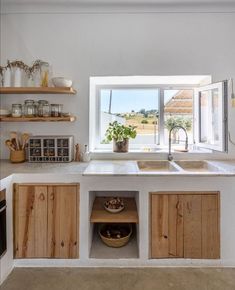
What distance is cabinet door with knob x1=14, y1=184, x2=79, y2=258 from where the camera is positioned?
→ 197 cm

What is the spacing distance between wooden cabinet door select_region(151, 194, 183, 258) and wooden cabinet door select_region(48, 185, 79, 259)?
2.25ft

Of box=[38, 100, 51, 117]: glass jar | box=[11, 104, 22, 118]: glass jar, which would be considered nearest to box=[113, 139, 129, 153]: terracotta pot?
box=[38, 100, 51, 117]: glass jar

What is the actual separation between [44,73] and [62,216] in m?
1.50

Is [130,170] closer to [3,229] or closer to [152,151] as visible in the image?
[152,151]

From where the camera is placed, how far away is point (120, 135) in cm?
275

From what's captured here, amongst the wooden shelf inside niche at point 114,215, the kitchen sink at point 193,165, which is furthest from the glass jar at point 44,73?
the kitchen sink at point 193,165

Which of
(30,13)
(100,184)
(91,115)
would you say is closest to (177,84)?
(91,115)

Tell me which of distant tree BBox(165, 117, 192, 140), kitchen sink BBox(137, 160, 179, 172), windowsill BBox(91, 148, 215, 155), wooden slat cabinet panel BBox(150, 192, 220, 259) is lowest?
wooden slat cabinet panel BBox(150, 192, 220, 259)

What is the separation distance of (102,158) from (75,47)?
1.30 m

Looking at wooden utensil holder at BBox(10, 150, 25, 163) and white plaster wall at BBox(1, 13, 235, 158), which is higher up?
white plaster wall at BBox(1, 13, 235, 158)

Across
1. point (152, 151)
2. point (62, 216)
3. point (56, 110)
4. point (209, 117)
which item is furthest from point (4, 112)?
point (209, 117)

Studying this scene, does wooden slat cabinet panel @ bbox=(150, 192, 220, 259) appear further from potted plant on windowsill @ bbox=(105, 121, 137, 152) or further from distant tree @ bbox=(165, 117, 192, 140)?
distant tree @ bbox=(165, 117, 192, 140)

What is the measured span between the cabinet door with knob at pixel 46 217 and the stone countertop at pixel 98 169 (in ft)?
0.53

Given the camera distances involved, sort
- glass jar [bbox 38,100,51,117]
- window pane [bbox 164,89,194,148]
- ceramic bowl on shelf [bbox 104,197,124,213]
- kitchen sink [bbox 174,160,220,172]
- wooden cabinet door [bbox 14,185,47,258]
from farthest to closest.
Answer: window pane [bbox 164,89,194,148]
kitchen sink [bbox 174,160,220,172]
glass jar [bbox 38,100,51,117]
ceramic bowl on shelf [bbox 104,197,124,213]
wooden cabinet door [bbox 14,185,47,258]
